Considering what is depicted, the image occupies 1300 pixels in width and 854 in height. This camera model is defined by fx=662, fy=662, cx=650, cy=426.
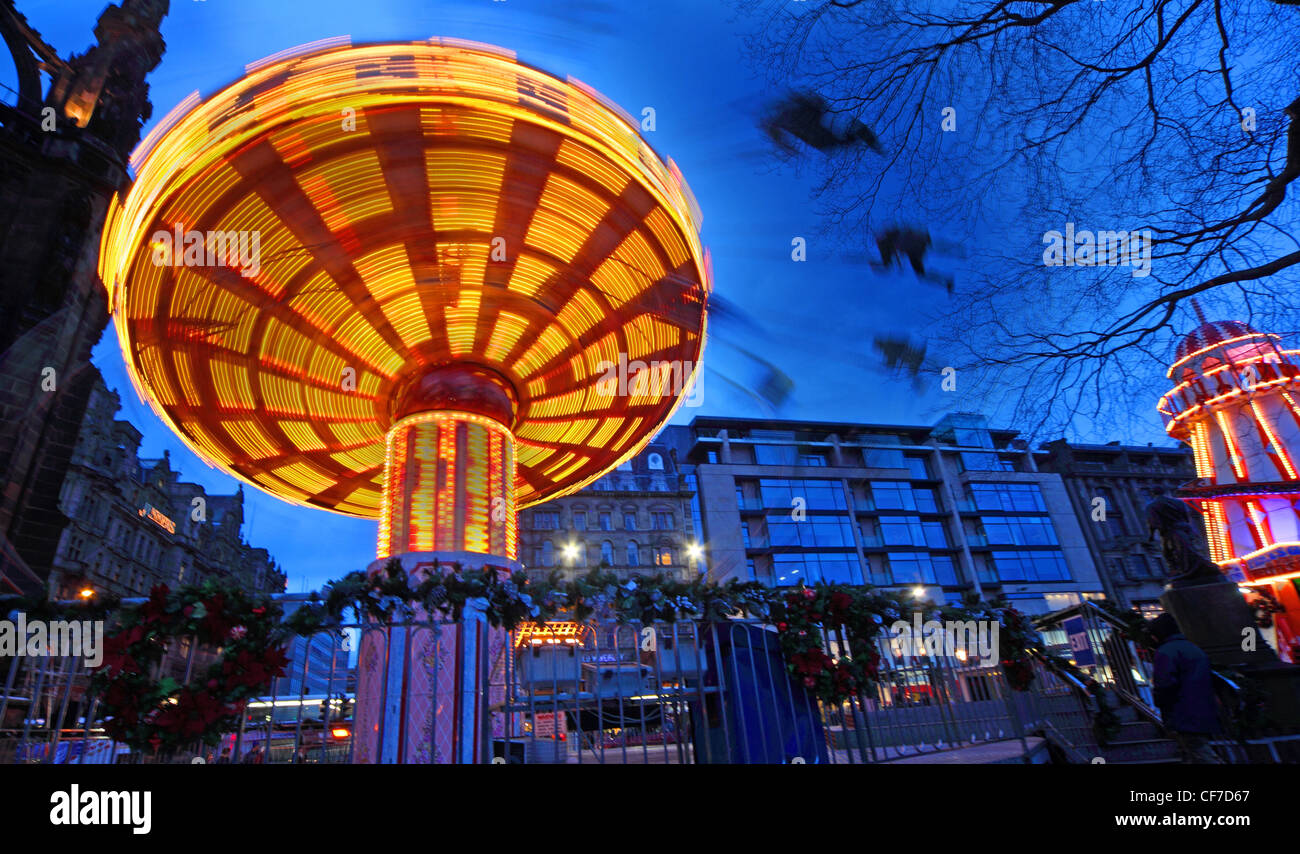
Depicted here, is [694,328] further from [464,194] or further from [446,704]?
[446,704]

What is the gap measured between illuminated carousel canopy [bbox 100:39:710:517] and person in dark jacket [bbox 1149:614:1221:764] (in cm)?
683

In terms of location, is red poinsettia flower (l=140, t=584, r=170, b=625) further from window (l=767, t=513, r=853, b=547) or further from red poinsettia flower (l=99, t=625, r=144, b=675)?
window (l=767, t=513, r=853, b=547)

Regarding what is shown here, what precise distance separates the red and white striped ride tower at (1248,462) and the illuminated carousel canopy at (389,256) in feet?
70.5

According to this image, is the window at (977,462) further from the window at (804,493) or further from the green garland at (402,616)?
the green garland at (402,616)

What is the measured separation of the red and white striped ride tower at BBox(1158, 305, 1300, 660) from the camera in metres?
22.8

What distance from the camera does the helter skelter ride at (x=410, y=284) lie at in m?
7.09

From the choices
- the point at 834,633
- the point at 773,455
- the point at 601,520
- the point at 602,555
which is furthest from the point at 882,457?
the point at 834,633

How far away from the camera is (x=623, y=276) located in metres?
9.14

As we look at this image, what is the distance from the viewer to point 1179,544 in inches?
391

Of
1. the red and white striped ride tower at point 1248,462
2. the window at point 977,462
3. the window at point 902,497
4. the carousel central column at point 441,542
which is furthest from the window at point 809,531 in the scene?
the carousel central column at point 441,542

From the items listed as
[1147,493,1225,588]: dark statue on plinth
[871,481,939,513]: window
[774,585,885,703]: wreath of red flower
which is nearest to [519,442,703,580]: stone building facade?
[871,481,939,513]: window

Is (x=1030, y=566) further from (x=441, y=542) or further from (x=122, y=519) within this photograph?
(x=122, y=519)

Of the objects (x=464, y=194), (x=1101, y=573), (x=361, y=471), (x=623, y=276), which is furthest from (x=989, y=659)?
(x=1101, y=573)
